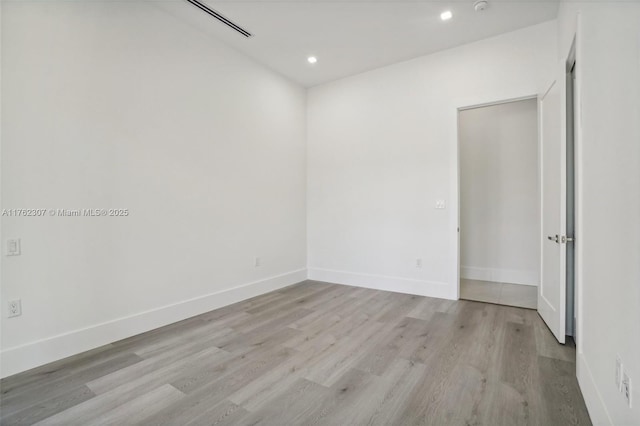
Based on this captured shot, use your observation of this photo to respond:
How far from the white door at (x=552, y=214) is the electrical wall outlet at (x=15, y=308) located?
4.12m

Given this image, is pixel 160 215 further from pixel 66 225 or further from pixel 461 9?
pixel 461 9

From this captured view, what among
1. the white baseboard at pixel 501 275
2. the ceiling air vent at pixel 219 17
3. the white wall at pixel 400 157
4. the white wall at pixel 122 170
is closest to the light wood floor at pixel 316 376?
the white wall at pixel 122 170

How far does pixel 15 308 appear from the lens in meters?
2.13

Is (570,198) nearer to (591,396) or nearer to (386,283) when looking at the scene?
(591,396)

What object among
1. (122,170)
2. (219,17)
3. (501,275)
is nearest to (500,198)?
(501,275)

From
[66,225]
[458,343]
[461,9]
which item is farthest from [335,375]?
[461,9]

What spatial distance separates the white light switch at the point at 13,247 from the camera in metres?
2.11

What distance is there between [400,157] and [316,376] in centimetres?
302

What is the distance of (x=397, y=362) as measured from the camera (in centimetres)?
227

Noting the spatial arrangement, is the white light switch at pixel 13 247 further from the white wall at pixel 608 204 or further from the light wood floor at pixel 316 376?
the white wall at pixel 608 204

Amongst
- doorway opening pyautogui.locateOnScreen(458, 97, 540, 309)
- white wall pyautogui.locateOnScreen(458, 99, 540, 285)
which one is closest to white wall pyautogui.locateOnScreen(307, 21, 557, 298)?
doorway opening pyautogui.locateOnScreen(458, 97, 540, 309)

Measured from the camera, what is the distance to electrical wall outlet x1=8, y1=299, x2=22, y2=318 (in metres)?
2.11

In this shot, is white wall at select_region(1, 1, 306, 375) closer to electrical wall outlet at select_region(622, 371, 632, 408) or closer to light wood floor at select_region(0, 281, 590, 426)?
light wood floor at select_region(0, 281, 590, 426)

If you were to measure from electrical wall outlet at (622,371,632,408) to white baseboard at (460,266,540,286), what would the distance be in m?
3.79
